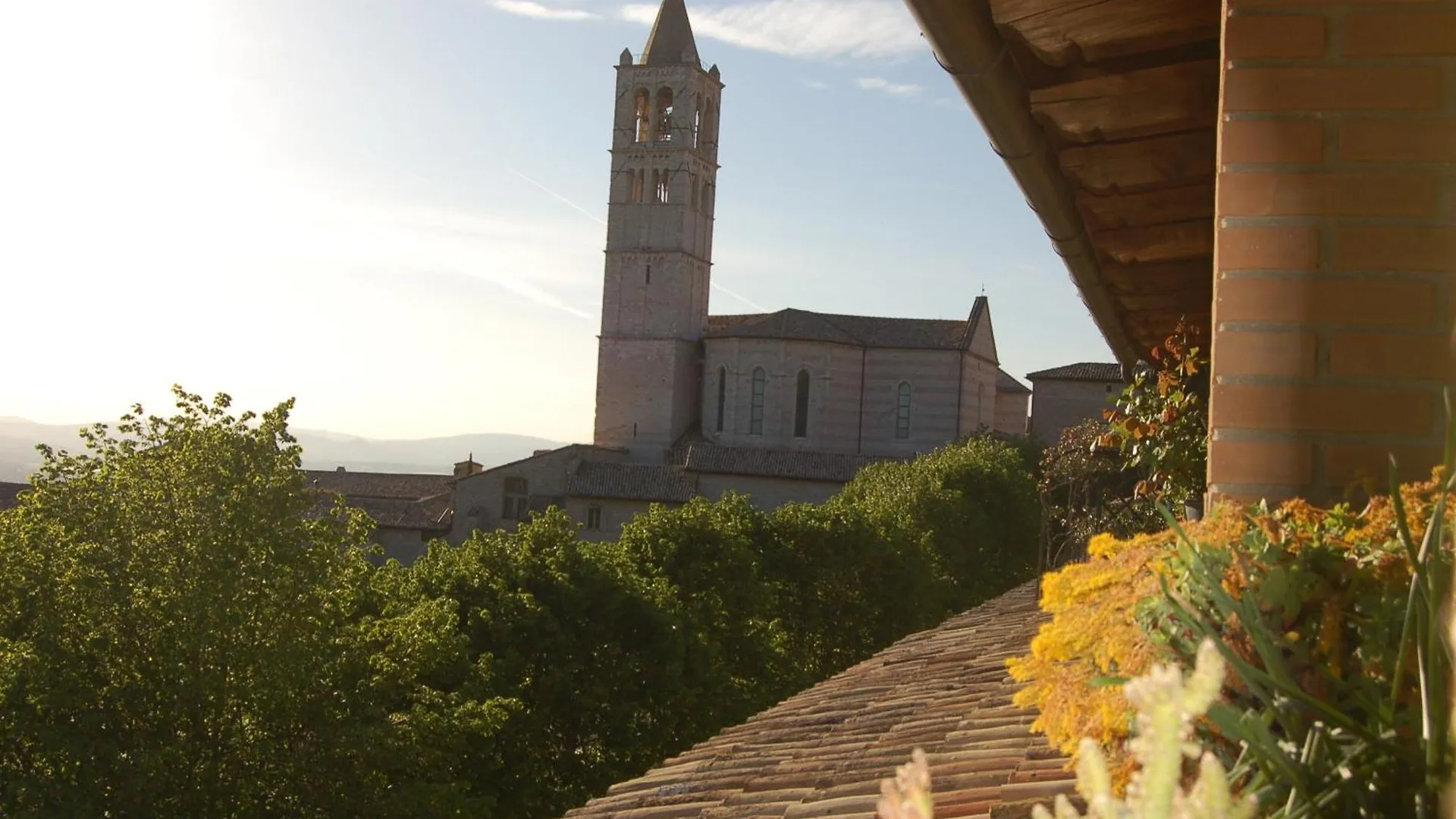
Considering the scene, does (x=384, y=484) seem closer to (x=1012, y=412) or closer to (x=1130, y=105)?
(x=1012, y=412)

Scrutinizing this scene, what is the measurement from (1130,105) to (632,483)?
157 feet

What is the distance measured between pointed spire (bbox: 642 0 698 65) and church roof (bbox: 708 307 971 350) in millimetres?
12453

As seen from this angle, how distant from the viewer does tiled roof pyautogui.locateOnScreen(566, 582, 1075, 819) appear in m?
2.88

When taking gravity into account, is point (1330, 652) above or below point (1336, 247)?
below

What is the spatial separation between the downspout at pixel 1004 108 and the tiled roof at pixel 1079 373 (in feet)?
196

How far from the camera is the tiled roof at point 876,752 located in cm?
288

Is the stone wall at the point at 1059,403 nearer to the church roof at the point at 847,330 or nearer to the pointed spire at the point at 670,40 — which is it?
the church roof at the point at 847,330

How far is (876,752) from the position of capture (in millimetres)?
3936

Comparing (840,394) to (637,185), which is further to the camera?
(637,185)

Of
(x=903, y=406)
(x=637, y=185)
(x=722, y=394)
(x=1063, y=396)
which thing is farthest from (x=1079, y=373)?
(x=637, y=185)

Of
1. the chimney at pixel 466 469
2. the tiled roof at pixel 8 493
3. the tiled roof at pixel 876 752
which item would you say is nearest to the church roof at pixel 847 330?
the chimney at pixel 466 469

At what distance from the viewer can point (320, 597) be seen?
1922cm

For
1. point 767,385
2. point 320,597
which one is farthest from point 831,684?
point 767,385

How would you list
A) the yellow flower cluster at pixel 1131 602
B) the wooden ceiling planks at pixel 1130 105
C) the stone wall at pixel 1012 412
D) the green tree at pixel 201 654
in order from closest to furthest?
the yellow flower cluster at pixel 1131 602
the wooden ceiling planks at pixel 1130 105
the green tree at pixel 201 654
the stone wall at pixel 1012 412
